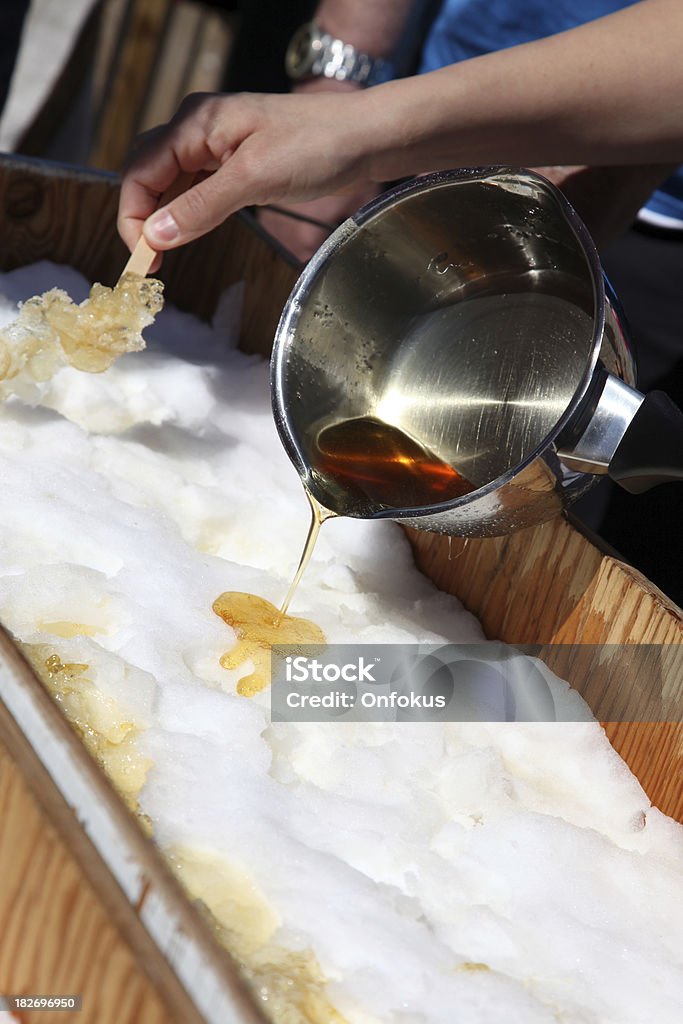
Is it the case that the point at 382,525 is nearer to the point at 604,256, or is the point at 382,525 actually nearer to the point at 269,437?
the point at 269,437

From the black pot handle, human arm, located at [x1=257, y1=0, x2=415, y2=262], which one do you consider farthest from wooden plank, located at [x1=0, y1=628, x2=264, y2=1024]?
human arm, located at [x1=257, y1=0, x2=415, y2=262]

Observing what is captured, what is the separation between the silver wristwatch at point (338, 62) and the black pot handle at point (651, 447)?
123cm

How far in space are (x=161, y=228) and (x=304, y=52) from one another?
892 millimetres

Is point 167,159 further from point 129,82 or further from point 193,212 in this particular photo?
point 129,82

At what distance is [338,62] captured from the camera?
81.0 inches

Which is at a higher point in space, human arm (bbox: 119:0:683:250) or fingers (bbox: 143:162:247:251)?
human arm (bbox: 119:0:683:250)

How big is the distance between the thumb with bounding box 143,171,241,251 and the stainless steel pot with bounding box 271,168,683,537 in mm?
143

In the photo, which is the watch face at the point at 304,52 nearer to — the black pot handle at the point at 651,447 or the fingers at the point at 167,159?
the fingers at the point at 167,159

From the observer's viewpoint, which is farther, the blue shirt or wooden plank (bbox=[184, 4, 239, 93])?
wooden plank (bbox=[184, 4, 239, 93])

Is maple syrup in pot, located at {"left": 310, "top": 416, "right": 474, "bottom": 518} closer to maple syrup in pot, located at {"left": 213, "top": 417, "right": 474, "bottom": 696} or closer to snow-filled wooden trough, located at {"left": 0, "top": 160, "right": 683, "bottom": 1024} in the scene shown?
maple syrup in pot, located at {"left": 213, "top": 417, "right": 474, "bottom": 696}

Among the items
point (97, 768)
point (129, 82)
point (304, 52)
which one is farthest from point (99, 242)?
point (129, 82)

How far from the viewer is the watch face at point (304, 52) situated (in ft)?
6.84

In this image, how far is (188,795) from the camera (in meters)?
0.92

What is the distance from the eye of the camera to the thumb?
1.36 metres
